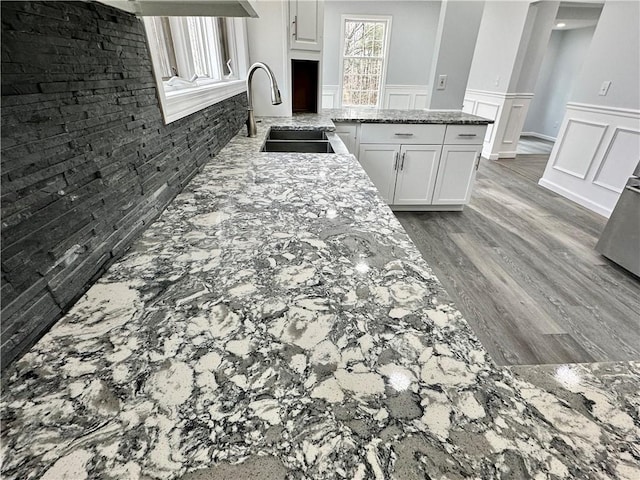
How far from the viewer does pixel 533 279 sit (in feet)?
6.93

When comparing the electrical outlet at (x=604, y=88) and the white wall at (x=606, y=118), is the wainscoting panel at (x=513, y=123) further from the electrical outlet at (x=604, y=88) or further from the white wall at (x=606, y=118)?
the electrical outlet at (x=604, y=88)

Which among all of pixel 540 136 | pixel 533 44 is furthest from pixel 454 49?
pixel 540 136

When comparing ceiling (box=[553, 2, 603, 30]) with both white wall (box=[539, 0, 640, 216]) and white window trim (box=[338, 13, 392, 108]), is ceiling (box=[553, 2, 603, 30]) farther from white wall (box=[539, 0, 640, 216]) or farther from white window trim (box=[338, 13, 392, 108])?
white window trim (box=[338, 13, 392, 108])

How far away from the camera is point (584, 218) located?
3.04 meters

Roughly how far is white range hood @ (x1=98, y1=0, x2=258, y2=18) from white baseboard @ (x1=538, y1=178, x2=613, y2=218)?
3.75 meters

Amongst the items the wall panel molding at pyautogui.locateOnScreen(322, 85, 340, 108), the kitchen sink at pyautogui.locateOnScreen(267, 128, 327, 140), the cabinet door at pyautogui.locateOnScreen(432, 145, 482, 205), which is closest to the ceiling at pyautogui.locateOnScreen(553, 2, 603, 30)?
the wall panel molding at pyautogui.locateOnScreen(322, 85, 340, 108)

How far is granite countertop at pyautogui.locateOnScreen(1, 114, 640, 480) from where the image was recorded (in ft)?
1.01

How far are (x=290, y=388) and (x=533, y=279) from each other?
230cm

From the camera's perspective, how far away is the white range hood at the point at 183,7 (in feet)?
2.37

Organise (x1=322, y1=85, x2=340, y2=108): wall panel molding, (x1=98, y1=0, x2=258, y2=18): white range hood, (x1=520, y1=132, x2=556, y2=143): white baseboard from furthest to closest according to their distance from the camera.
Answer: (x1=520, y1=132, x2=556, y2=143): white baseboard → (x1=322, y1=85, x2=340, y2=108): wall panel molding → (x1=98, y1=0, x2=258, y2=18): white range hood

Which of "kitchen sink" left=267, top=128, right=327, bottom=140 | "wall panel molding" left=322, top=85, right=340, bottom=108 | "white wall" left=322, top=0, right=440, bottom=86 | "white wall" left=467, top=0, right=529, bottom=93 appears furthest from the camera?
"wall panel molding" left=322, top=85, right=340, bottom=108

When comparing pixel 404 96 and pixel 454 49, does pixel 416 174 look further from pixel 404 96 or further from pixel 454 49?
pixel 404 96

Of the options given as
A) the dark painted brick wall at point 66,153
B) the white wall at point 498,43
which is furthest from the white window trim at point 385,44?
the dark painted brick wall at point 66,153

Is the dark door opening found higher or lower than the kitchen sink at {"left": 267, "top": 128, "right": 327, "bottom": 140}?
higher
